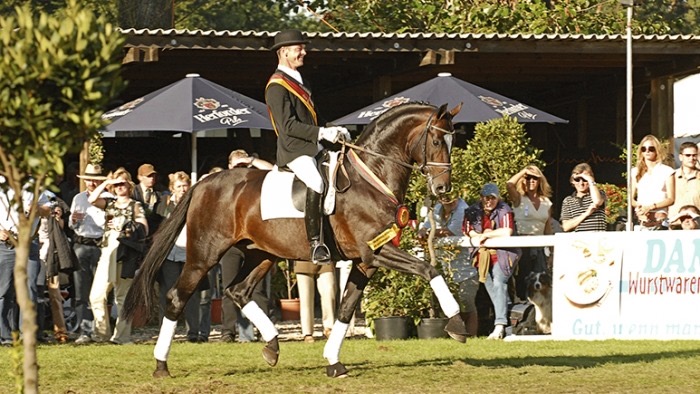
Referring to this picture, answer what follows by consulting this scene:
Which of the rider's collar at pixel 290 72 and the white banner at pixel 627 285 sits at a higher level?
the rider's collar at pixel 290 72

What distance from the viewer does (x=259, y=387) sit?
424 inches

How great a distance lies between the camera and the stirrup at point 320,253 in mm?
11773

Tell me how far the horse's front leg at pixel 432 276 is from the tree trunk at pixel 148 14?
59.2ft

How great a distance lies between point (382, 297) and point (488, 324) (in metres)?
1.43

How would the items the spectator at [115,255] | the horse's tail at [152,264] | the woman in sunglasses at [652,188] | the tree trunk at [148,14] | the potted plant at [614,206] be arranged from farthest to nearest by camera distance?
the tree trunk at [148,14], the potted plant at [614,206], the spectator at [115,255], the woman in sunglasses at [652,188], the horse's tail at [152,264]

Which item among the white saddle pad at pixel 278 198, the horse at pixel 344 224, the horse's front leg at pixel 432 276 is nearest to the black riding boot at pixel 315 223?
the horse at pixel 344 224

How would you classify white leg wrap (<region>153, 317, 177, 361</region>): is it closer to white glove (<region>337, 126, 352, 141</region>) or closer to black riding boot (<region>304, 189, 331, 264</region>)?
black riding boot (<region>304, 189, 331, 264</region>)

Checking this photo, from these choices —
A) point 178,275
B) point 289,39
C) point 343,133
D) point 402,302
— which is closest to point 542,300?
point 402,302

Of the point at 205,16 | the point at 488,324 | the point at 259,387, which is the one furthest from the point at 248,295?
the point at 205,16

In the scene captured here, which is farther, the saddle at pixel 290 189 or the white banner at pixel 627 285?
the white banner at pixel 627 285

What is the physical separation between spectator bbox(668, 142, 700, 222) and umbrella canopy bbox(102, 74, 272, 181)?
5.01 metres

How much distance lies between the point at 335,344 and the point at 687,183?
215 inches

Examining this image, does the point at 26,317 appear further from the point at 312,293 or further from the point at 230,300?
the point at 312,293

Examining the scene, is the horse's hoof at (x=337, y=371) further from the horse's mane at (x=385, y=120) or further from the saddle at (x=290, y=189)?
the horse's mane at (x=385, y=120)
